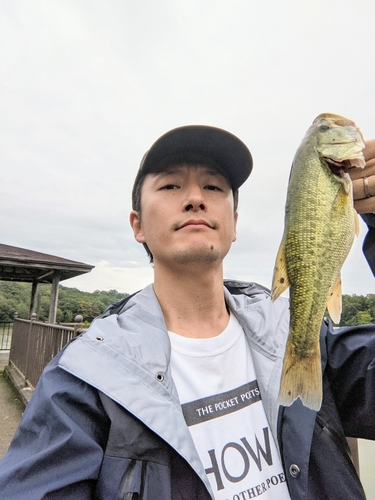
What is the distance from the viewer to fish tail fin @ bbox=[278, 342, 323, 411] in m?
1.40

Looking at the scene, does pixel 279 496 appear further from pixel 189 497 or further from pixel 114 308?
pixel 114 308

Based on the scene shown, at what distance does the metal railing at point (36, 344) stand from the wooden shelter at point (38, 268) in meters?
1.07

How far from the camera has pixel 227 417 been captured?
5.41ft

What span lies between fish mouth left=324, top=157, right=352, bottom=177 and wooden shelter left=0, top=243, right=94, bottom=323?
9334 mm

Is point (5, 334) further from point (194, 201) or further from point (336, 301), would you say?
point (336, 301)

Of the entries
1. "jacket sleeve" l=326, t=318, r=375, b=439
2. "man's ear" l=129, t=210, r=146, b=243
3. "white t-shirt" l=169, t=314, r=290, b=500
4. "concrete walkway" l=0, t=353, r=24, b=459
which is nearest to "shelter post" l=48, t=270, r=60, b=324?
"concrete walkway" l=0, t=353, r=24, b=459

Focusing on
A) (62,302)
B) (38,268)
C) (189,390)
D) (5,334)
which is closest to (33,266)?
(38,268)

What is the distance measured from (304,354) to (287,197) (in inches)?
26.9

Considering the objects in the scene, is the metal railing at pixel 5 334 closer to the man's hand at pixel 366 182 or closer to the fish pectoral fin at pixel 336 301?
the fish pectoral fin at pixel 336 301

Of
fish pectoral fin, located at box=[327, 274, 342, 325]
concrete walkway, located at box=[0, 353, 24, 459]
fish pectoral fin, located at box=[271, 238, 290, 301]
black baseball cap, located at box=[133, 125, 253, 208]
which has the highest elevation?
black baseball cap, located at box=[133, 125, 253, 208]

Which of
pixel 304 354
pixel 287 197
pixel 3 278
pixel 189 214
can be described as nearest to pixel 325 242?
pixel 287 197

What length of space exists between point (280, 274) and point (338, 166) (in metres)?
0.54

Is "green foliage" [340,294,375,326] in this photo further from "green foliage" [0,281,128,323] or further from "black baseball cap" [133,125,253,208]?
"green foliage" [0,281,128,323]

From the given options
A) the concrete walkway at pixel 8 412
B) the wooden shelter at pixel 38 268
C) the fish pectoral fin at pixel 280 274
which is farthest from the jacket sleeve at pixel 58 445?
the wooden shelter at pixel 38 268
